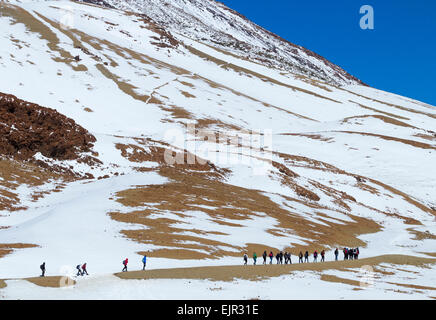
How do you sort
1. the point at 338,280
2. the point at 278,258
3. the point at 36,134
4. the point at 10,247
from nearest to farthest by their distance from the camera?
the point at 338,280 < the point at 10,247 < the point at 278,258 < the point at 36,134

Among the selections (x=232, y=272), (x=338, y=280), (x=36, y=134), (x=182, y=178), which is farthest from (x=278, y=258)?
(x=36, y=134)

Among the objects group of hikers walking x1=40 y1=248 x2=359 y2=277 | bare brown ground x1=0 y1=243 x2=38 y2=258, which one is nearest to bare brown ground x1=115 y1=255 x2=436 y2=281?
group of hikers walking x1=40 y1=248 x2=359 y2=277

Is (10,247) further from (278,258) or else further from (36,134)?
(36,134)

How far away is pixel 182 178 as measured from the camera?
80500 millimetres

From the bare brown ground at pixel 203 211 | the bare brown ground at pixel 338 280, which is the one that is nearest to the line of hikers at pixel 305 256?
the bare brown ground at pixel 203 211

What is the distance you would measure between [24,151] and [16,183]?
53.4 ft

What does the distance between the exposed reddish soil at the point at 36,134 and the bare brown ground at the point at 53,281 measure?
2125 inches

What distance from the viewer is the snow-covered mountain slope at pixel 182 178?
44656mm

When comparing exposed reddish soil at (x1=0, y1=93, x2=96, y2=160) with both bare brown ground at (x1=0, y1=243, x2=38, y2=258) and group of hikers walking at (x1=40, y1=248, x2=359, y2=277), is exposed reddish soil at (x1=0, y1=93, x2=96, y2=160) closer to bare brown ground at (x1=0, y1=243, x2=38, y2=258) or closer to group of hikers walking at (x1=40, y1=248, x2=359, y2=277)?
bare brown ground at (x1=0, y1=243, x2=38, y2=258)

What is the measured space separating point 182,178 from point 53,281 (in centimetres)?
5225

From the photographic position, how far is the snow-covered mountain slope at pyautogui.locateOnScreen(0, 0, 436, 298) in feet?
147

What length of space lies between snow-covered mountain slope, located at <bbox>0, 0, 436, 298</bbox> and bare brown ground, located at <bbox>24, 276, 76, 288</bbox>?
253cm

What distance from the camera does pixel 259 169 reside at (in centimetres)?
9744
